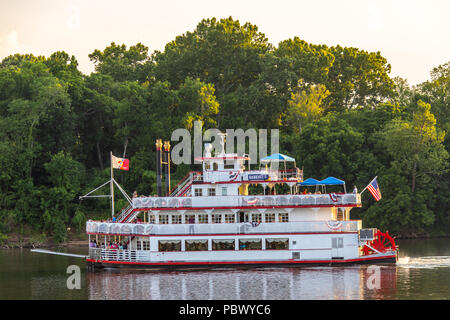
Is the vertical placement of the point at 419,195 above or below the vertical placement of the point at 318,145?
below

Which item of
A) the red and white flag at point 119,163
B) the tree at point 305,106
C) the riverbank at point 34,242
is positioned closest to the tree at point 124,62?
Answer: the tree at point 305,106

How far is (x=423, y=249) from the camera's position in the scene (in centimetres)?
6538

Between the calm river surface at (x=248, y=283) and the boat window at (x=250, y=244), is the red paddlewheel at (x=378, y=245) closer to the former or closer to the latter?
the calm river surface at (x=248, y=283)

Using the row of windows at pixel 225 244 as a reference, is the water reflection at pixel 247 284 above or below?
below

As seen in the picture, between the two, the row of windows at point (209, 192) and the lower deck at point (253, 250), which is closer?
the lower deck at point (253, 250)

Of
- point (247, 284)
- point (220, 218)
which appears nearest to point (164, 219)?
point (220, 218)

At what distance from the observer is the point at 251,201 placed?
52.0 metres

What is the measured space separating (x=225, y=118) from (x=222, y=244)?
41.3 m

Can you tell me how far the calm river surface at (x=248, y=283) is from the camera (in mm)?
43000

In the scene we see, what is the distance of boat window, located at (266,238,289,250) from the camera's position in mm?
51906

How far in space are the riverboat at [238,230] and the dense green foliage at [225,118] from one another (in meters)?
25.0
